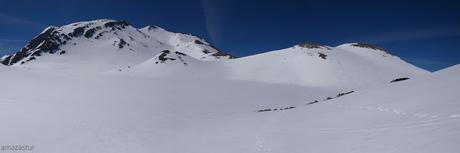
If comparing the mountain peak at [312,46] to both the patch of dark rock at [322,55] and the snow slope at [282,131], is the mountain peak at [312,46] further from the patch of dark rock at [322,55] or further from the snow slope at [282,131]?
the snow slope at [282,131]

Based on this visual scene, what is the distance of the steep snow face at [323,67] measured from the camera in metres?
62.3

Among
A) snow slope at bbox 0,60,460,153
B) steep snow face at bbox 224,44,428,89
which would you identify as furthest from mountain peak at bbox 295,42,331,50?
snow slope at bbox 0,60,460,153

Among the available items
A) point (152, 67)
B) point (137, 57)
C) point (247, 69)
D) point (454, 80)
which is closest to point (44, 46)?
point (137, 57)

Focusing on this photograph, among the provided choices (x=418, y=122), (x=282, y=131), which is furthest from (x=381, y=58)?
(x=418, y=122)

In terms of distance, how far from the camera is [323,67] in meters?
70.9

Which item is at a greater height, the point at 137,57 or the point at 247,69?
the point at 137,57

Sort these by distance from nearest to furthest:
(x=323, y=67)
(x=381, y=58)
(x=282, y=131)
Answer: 1. (x=282, y=131)
2. (x=323, y=67)
3. (x=381, y=58)

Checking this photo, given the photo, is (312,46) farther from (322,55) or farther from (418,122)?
(418,122)

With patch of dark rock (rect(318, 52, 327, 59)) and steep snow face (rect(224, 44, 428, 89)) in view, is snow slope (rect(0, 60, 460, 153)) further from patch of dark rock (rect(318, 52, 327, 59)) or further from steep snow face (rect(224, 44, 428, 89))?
patch of dark rock (rect(318, 52, 327, 59))

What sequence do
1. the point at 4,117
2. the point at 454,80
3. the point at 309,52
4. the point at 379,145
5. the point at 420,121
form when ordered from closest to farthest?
the point at 379,145
the point at 420,121
the point at 454,80
the point at 4,117
the point at 309,52

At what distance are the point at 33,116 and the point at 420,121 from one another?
16.4 metres

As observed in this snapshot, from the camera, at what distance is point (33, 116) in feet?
53.9

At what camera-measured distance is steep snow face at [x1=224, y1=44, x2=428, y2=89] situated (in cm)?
6231

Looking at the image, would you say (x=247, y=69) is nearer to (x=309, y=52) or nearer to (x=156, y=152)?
(x=309, y=52)
